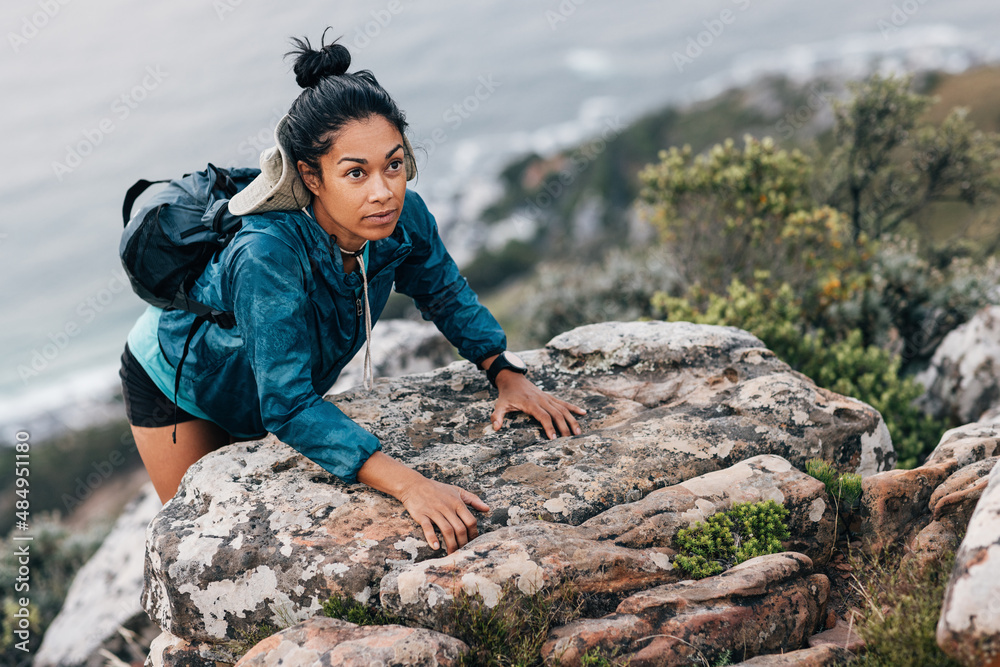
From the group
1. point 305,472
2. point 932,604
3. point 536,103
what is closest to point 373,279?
point 305,472

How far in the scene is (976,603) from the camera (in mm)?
2387

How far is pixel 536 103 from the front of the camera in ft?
312

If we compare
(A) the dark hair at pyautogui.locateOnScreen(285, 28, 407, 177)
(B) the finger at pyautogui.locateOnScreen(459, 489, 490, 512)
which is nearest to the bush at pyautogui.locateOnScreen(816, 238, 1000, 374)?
(B) the finger at pyautogui.locateOnScreen(459, 489, 490, 512)

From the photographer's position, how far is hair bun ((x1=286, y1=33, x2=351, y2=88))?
3262 millimetres

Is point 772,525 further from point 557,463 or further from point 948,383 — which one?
point 948,383

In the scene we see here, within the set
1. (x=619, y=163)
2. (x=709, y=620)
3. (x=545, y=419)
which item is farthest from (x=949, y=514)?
(x=619, y=163)

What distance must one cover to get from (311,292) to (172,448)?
65.6 inches

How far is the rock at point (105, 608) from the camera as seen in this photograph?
682 centimetres

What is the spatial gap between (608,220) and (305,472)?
58059 mm

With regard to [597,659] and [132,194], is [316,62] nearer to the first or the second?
[132,194]

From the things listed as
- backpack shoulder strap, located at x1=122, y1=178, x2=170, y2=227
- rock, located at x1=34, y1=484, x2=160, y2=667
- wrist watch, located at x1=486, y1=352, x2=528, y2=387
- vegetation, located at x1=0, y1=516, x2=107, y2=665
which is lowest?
vegetation, located at x1=0, y1=516, x2=107, y2=665

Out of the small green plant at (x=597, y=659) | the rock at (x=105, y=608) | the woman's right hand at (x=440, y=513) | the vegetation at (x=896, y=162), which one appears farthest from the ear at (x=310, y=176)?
the vegetation at (x=896, y=162)

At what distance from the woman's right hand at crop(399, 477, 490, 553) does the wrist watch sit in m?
1.36

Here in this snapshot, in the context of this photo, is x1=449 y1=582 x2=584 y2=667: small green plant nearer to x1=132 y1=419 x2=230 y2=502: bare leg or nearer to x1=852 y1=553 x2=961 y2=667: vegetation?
x1=852 y1=553 x2=961 y2=667: vegetation
